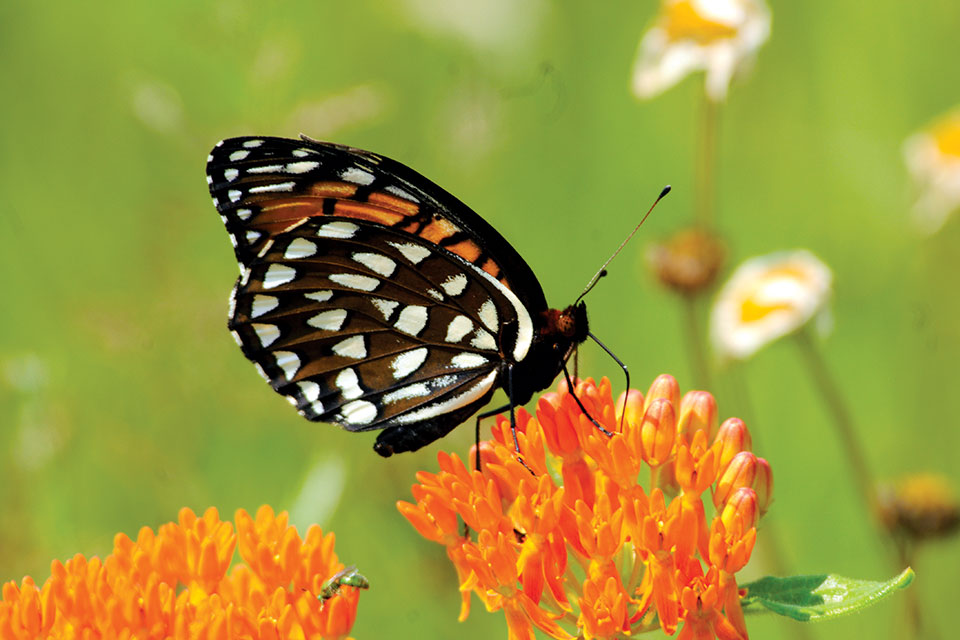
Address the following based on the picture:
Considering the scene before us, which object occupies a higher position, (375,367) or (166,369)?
(166,369)

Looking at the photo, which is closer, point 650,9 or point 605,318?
point 605,318

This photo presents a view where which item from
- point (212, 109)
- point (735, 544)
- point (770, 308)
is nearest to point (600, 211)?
point (770, 308)

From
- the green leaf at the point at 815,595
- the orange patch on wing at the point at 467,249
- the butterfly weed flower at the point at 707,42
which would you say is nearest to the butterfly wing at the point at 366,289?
the orange patch on wing at the point at 467,249

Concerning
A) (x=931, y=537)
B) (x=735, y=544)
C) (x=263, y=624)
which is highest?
(x=263, y=624)

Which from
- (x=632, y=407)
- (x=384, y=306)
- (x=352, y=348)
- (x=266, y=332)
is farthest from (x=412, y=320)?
(x=632, y=407)

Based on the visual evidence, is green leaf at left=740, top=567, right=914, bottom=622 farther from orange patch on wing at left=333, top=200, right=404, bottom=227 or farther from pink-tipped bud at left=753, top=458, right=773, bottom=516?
orange patch on wing at left=333, top=200, right=404, bottom=227

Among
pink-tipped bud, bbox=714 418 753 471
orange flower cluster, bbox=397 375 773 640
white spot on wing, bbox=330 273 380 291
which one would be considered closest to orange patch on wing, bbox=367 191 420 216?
white spot on wing, bbox=330 273 380 291

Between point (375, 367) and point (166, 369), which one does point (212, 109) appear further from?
point (375, 367)
